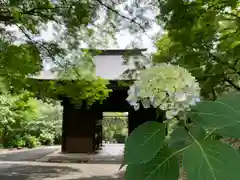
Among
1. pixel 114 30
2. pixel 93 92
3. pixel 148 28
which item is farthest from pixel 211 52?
pixel 93 92

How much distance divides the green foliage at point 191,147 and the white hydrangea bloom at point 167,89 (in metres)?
0.04

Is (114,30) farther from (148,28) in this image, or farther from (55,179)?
(55,179)

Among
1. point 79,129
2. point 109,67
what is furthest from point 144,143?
point 109,67

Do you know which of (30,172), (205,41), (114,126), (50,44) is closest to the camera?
(205,41)

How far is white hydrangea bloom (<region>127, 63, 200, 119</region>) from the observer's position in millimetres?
783

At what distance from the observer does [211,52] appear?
3027 mm

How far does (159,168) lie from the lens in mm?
779

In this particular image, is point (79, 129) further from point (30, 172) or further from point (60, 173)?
point (60, 173)

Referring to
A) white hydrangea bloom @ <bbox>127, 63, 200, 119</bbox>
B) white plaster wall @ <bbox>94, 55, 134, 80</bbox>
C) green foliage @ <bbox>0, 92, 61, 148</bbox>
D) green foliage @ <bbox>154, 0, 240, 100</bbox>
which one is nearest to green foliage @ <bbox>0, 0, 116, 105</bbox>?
green foliage @ <bbox>154, 0, 240, 100</bbox>

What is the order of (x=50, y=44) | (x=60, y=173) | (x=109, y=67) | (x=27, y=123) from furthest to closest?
(x=27, y=123) → (x=109, y=67) → (x=60, y=173) → (x=50, y=44)

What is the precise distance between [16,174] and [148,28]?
426 centimetres

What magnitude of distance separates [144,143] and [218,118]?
0.65ft

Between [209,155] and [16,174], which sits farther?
[16,174]

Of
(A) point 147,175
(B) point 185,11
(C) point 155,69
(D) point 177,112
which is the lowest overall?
(A) point 147,175
